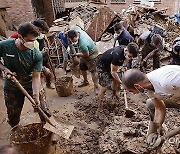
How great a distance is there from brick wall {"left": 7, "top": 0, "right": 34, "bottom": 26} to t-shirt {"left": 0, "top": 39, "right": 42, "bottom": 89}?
8.84m

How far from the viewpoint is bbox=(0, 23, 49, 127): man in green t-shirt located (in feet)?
11.9

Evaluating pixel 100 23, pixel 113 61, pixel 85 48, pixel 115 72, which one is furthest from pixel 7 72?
pixel 100 23

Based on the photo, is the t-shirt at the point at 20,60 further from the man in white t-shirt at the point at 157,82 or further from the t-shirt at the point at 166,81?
the t-shirt at the point at 166,81

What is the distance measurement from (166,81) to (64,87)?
374 cm

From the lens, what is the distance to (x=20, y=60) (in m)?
3.85

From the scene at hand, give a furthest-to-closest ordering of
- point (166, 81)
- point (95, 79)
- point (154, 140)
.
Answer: point (95, 79) → point (154, 140) → point (166, 81)

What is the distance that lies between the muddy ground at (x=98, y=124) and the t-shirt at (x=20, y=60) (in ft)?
3.76

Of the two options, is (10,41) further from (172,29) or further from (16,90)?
(172,29)

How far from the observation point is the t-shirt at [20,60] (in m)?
3.79

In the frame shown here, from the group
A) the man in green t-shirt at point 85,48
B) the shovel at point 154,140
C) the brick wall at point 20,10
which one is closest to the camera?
the shovel at point 154,140

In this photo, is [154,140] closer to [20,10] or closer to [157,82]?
[157,82]

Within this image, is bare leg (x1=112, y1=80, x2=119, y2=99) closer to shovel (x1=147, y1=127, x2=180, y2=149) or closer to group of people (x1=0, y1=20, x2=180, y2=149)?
group of people (x1=0, y1=20, x2=180, y2=149)

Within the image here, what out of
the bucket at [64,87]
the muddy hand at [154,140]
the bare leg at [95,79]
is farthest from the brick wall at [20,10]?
the muddy hand at [154,140]

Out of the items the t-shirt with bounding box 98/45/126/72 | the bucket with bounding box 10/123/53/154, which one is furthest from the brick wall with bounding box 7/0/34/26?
the bucket with bounding box 10/123/53/154
